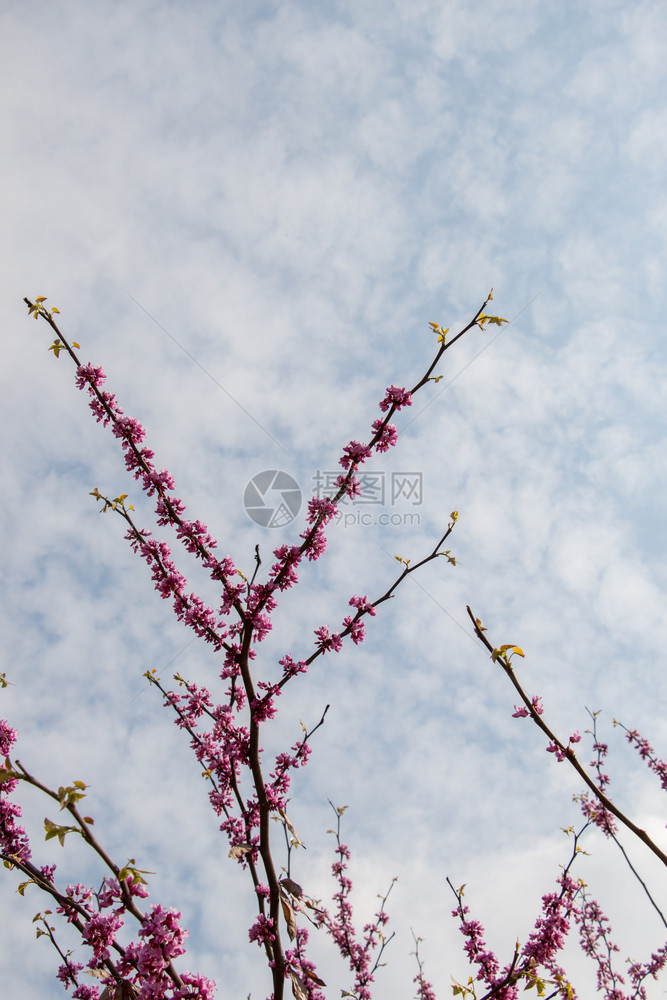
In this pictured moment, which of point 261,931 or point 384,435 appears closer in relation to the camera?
point 261,931

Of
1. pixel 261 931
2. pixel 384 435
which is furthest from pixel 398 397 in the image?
pixel 261 931

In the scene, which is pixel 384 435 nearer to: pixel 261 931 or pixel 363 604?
pixel 363 604

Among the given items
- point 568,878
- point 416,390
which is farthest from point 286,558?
point 568,878

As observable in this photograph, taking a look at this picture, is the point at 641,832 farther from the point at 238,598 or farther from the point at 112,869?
the point at 238,598

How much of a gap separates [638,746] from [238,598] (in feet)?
30.7

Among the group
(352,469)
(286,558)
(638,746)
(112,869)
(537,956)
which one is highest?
(352,469)

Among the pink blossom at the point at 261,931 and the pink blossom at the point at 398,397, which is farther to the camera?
the pink blossom at the point at 398,397

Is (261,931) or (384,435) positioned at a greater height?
(384,435)

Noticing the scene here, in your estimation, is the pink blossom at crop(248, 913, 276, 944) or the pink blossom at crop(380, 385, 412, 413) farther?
the pink blossom at crop(380, 385, 412, 413)

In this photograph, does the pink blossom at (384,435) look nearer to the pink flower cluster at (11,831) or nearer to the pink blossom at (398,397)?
the pink blossom at (398,397)

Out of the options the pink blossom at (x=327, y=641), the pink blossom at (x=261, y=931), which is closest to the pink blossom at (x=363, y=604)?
the pink blossom at (x=327, y=641)

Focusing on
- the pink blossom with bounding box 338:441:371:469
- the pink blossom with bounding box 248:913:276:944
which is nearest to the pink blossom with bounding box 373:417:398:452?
the pink blossom with bounding box 338:441:371:469

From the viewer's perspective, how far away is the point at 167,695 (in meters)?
5.41

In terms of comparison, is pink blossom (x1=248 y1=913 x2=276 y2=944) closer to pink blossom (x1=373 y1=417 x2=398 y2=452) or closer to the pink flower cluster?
the pink flower cluster
